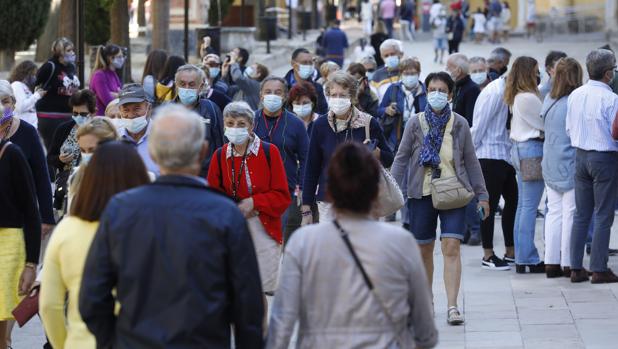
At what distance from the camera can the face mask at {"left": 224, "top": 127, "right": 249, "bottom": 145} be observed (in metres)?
8.36

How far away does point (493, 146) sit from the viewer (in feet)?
37.9

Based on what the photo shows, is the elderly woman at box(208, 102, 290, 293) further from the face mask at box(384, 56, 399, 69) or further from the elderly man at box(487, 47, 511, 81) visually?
the face mask at box(384, 56, 399, 69)

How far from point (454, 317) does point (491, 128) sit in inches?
102

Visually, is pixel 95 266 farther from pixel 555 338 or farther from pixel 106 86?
pixel 106 86

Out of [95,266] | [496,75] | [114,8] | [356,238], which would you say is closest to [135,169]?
[95,266]

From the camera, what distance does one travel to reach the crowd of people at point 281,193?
191 inches

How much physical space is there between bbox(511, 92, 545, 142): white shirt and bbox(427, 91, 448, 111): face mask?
195cm

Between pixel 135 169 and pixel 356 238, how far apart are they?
91cm

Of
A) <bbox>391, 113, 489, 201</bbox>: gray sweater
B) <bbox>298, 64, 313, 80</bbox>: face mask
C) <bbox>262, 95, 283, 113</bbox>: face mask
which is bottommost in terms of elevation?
<bbox>391, 113, 489, 201</bbox>: gray sweater

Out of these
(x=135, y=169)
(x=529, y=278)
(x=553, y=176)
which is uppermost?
(x=135, y=169)

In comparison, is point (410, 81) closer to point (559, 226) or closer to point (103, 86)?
point (559, 226)

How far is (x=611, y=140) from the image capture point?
10.4m

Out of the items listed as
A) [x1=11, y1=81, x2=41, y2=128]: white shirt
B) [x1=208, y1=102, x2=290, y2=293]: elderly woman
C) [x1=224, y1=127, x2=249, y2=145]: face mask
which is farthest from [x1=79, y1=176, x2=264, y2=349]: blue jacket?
[x1=11, y1=81, x2=41, y2=128]: white shirt

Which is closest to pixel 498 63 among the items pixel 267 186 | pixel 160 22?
pixel 267 186
